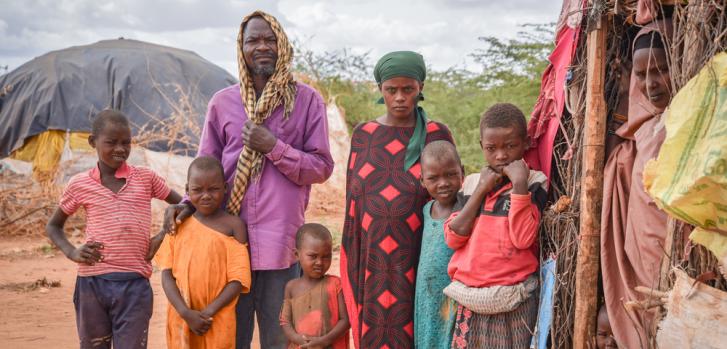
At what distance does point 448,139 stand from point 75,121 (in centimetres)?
873

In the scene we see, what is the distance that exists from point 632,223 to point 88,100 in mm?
9962

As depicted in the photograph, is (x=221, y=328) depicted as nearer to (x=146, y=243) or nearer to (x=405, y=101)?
(x=146, y=243)

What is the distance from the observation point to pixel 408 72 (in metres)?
3.07

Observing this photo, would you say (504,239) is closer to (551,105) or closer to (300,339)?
(551,105)

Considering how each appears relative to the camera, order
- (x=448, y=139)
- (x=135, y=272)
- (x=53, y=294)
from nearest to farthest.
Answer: (x=448, y=139)
(x=135, y=272)
(x=53, y=294)

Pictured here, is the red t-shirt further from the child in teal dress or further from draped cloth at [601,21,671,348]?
draped cloth at [601,21,671,348]

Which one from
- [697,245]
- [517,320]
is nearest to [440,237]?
[517,320]

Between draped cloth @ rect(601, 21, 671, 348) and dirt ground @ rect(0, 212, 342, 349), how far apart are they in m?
3.58

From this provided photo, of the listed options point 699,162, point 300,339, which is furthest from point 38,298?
point 699,162

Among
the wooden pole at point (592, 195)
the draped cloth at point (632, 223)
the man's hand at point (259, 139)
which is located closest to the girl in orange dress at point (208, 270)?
the man's hand at point (259, 139)

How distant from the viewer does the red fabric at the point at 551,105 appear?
2.79m

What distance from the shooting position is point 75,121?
10.5m

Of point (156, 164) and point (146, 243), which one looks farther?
point (156, 164)

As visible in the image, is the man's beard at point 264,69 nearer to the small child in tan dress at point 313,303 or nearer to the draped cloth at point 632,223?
the small child in tan dress at point 313,303
